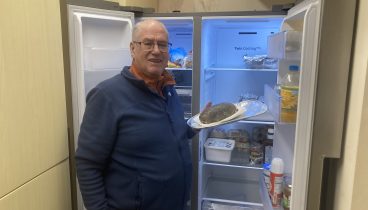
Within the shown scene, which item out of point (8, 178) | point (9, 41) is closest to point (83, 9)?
point (9, 41)

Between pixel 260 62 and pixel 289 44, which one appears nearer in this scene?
pixel 289 44

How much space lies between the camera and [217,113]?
144cm

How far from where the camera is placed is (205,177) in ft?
7.36

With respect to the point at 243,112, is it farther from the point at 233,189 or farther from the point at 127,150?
the point at 233,189

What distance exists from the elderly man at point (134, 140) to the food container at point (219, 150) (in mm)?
718

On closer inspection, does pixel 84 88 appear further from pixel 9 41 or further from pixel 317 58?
pixel 317 58

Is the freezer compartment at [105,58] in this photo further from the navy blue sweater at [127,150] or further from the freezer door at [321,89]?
the freezer door at [321,89]

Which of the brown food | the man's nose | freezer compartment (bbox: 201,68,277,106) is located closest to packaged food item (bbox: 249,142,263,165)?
freezer compartment (bbox: 201,68,277,106)

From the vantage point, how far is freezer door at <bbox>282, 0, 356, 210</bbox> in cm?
81

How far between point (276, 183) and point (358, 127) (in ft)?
1.86

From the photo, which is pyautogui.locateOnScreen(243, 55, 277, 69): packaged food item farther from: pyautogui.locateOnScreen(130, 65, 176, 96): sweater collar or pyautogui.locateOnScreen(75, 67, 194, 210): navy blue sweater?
pyautogui.locateOnScreen(75, 67, 194, 210): navy blue sweater

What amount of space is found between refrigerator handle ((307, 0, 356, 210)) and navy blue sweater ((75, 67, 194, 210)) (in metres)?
0.59

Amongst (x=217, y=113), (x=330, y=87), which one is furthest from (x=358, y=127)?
(x=217, y=113)

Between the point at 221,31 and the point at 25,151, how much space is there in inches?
62.1
